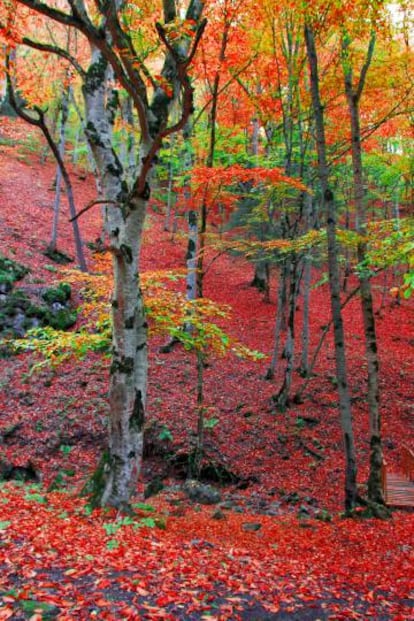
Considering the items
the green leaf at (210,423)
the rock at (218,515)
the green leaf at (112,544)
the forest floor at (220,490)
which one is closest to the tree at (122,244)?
the forest floor at (220,490)

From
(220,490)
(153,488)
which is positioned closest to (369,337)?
(220,490)

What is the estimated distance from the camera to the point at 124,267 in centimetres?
582

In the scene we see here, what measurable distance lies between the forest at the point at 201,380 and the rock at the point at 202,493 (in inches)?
1.5

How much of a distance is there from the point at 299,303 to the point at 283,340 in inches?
170

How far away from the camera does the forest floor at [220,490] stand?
3807mm

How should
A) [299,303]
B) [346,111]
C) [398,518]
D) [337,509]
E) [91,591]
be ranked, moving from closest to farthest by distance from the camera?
[91,591] → [398,518] → [337,509] → [346,111] → [299,303]

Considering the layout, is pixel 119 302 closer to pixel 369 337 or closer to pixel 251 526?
pixel 251 526

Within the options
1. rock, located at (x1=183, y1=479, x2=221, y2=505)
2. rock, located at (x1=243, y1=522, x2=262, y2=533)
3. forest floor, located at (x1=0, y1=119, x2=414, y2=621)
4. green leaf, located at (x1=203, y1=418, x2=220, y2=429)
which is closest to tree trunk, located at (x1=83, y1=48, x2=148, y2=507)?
forest floor, located at (x1=0, y1=119, x2=414, y2=621)

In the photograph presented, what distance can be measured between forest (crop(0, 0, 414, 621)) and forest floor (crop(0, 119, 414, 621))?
0.04m

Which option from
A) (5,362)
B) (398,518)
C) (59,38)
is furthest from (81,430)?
(59,38)

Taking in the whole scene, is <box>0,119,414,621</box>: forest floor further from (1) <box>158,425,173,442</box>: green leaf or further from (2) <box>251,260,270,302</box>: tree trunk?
(2) <box>251,260,270,302</box>: tree trunk

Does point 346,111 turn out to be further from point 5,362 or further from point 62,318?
point 5,362

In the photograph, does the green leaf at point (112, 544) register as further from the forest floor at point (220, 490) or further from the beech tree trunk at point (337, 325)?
the beech tree trunk at point (337, 325)

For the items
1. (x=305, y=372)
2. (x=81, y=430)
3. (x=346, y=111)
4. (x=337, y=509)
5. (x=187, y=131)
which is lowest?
(x=337, y=509)
